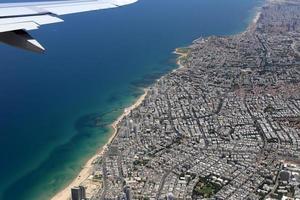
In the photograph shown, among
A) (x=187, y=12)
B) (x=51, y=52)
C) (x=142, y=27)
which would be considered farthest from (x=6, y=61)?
(x=187, y=12)

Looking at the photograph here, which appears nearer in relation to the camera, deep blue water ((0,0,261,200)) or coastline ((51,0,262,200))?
coastline ((51,0,262,200))

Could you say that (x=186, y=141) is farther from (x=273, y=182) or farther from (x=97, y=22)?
(x=97, y=22)

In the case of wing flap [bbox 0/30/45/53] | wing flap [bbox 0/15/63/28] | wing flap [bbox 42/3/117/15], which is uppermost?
wing flap [bbox 42/3/117/15]

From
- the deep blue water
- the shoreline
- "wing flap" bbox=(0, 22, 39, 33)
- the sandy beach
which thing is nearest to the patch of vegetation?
the shoreline

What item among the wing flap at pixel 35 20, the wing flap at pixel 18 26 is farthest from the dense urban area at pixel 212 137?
the wing flap at pixel 18 26

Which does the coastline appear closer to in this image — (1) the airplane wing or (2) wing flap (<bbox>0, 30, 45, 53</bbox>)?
(1) the airplane wing

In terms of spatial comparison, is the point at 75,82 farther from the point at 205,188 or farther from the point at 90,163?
the point at 205,188

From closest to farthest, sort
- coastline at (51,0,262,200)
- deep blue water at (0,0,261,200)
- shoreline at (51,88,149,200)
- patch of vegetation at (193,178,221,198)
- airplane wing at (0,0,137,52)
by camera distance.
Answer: airplane wing at (0,0,137,52) < patch of vegetation at (193,178,221,198) < shoreline at (51,88,149,200) < coastline at (51,0,262,200) < deep blue water at (0,0,261,200)

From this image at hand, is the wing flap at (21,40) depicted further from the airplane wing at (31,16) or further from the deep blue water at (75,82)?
the deep blue water at (75,82)
